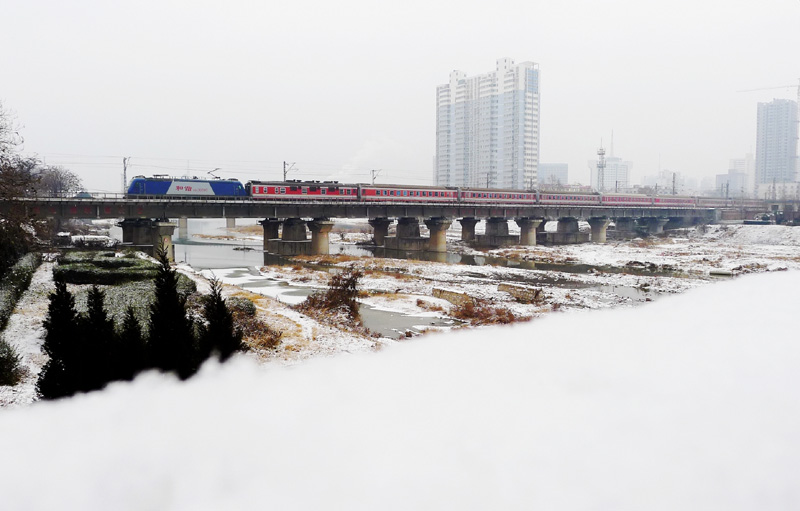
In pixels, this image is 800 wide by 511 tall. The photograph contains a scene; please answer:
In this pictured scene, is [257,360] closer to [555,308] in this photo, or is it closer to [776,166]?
[555,308]

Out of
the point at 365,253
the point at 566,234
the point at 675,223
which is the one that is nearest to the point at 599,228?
the point at 566,234

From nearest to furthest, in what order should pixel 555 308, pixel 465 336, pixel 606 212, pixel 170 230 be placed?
pixel 465 336 → pixel 555 308 → pixel 170 230 → pixel 606 212

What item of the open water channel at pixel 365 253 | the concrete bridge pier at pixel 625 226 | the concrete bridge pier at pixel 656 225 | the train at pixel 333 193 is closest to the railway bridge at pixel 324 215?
the train at pixel 333 193

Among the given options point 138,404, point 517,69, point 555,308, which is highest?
point 517,69

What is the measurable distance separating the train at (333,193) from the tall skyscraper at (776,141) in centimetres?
8030

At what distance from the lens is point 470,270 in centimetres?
4516

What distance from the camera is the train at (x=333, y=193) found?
2053 inches

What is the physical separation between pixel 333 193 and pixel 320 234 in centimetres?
464

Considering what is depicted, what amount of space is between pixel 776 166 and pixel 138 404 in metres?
183

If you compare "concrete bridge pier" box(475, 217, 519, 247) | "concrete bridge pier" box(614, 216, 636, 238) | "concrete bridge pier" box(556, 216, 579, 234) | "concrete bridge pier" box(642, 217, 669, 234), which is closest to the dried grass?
"concrete bridge pier" box(475, 217, 519, 247)

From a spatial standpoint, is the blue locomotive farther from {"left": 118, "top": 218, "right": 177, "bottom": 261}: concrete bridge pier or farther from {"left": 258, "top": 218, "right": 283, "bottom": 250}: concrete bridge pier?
{"left": 258, "top": 218, "right": 283, "bottom": 250}: concrete bridge pier

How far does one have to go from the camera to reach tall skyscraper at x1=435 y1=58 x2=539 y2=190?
175 m

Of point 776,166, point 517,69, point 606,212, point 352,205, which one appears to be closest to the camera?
point 352,205

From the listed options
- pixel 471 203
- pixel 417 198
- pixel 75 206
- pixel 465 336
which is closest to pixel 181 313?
pixel 465 336
